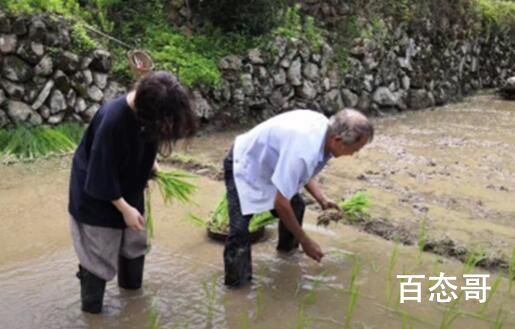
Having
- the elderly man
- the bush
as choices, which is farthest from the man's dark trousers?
the bush

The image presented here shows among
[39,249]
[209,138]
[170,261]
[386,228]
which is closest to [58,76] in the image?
[209,138]

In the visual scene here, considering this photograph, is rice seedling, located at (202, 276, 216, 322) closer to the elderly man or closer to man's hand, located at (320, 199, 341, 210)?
the elderly man

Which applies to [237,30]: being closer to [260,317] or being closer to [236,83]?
[236,83]

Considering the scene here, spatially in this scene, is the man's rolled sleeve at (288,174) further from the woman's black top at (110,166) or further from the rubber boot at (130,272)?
the rubber boot at (130,272)

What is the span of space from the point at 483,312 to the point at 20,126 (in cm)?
495

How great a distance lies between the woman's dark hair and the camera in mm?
2674

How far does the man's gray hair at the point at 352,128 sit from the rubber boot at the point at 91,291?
4.52ft

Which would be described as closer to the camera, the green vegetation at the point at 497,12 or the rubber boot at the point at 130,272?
the rubber boot at the point at 130,272

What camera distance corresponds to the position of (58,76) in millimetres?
6934

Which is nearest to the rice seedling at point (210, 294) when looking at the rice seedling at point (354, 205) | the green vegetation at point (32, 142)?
the rice seedling at point (354, 205)

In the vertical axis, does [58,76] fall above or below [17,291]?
above

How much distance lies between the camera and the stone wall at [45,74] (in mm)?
6605

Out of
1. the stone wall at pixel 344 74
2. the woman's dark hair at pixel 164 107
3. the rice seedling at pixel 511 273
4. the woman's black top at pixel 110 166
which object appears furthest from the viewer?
the stone wall at pixel 344 74

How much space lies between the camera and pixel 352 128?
3086mm
